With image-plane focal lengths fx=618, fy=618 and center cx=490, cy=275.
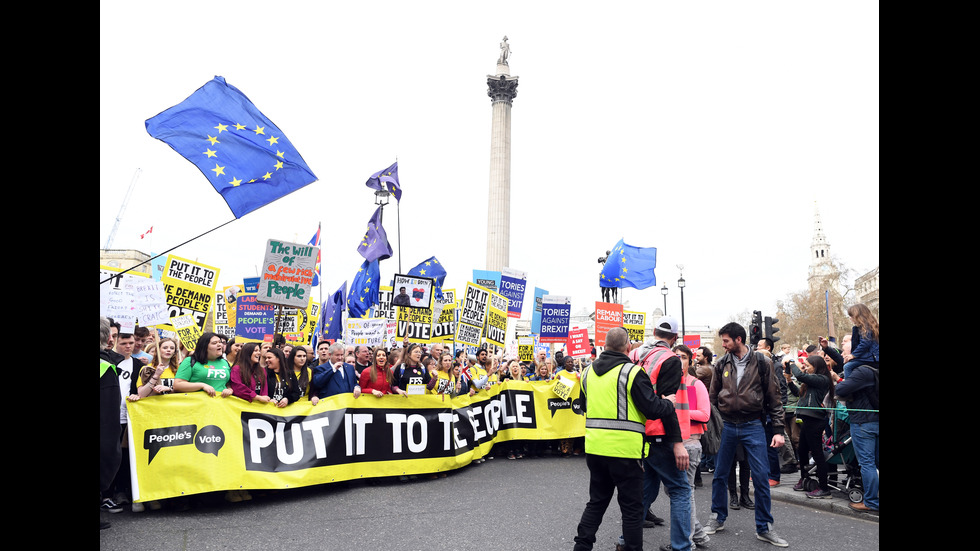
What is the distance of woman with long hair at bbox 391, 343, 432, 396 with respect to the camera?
8.52m

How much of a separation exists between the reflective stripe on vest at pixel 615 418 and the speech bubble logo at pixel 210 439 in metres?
4.03

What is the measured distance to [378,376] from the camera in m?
8.45

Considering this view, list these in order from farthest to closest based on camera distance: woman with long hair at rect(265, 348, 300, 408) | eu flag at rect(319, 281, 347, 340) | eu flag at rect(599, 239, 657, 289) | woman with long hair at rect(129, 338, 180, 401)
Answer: eu flag at rect(599, 239, 657, 289) → eu flag at rect(319, 281, 347, 340) → woman with long hair at rect(265, 348, 300, 408) → woman with long hair at rect(129, 338, 180, 401)

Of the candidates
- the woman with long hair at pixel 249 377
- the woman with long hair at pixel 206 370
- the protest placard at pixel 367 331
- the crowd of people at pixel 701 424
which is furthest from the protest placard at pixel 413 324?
the crowd of people at pixel 701 424

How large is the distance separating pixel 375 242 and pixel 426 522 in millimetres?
10502

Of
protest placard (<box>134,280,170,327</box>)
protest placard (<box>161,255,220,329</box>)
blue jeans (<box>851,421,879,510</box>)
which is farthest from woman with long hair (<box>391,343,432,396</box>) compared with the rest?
protest placard (<box>161,255,220,329</box>)

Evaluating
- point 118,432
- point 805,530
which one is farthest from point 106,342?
point 805,530

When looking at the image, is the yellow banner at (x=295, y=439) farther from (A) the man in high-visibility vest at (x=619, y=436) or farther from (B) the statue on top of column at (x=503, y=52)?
(B) the statue on top of column at (x=503, y=52)

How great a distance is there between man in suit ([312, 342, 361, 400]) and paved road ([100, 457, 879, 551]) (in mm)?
1224

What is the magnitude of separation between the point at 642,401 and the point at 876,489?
11.8ft

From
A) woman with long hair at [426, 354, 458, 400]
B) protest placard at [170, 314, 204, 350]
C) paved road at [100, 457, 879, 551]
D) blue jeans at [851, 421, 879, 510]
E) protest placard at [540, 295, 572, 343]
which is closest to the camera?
paved road at [100, 457, 879, 551]

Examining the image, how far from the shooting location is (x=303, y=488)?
732cm

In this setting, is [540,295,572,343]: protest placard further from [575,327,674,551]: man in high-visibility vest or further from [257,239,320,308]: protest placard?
[575,327,674,551]: man in high-visibility vest
